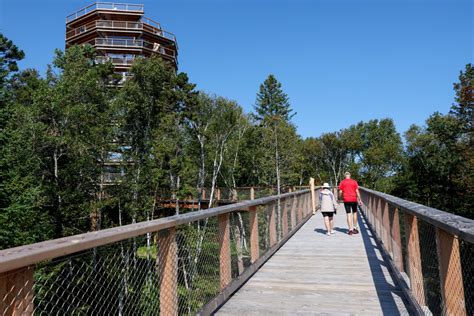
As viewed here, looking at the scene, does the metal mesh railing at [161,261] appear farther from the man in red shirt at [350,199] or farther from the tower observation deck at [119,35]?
the tower observation deck at [119,35]

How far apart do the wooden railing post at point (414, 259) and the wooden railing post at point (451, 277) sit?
0.93 metres

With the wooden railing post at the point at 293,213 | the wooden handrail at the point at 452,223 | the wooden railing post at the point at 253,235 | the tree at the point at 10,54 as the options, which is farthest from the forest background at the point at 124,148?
the wooden handrail at the point at 452,223

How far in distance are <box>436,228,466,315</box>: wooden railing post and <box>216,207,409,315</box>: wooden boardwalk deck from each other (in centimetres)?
Answer: 128

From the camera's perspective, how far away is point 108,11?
151ft

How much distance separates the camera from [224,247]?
14.9 ft

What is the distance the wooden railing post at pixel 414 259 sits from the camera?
12.1 ft

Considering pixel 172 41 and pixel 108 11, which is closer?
pixel 108 11

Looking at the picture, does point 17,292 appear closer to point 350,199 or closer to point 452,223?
point 452,223

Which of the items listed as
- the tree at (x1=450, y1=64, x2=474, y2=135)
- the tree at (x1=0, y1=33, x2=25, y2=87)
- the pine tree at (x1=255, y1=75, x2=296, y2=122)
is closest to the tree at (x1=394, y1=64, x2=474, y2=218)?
the tree at (x1=450, y1=64, x2=474, y2=135)

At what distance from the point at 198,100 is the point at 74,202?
50.5ft

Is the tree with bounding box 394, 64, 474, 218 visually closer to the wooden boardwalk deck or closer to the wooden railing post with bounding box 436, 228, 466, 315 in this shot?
the wooden boardwalk deck

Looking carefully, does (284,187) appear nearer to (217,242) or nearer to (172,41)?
(172,41)

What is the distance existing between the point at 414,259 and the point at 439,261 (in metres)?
1.12

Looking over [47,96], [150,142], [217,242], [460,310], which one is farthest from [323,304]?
[150,142]
